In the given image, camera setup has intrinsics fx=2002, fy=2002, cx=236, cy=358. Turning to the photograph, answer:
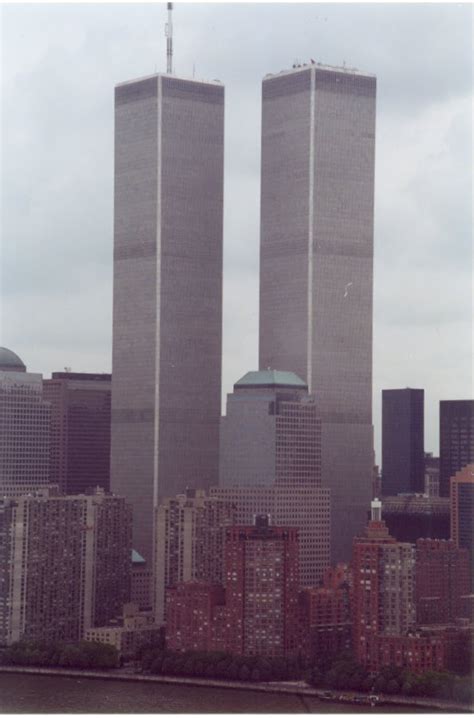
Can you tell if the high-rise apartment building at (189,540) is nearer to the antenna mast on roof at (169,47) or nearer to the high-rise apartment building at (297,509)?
the high-rise apartment building at (297,509)

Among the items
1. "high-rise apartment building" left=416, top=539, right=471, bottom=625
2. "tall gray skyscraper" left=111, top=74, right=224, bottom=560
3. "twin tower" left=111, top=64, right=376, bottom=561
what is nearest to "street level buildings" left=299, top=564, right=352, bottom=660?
"high-rise apartment building" left=416, top=539, right=471, bottom=625

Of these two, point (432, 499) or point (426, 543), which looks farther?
point (432, 499)

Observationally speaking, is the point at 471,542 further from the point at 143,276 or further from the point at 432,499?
the point at 143,276

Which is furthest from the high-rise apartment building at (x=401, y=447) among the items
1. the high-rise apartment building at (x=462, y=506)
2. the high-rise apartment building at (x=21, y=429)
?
the high-rise apartment building at (x=21, y=429)

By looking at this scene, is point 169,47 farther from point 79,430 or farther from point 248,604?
point 248,604

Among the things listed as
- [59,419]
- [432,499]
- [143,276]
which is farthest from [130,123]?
[432,499]
